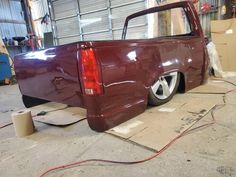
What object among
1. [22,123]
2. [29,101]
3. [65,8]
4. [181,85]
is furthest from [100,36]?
[22,123]

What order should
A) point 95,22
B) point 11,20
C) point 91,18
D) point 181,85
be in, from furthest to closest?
point 11,20 < point 91,18 < point 95,22 < point 181,85

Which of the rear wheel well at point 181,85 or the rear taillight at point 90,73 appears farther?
the rear wheel well at point 181,85

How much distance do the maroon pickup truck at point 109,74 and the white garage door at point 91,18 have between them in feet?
14.6

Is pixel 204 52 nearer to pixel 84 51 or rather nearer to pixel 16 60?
pixel 84 51

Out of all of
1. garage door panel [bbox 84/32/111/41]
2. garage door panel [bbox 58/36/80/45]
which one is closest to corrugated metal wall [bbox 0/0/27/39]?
garage door panel [bbox 58/36/80/45]

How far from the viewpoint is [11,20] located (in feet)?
28.8

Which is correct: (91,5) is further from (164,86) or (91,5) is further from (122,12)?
(164,86)

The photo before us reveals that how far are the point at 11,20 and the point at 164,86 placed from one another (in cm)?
888

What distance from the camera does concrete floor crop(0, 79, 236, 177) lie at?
1.16 m

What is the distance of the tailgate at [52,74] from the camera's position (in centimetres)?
160

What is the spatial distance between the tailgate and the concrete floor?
0.35m

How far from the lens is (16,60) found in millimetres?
2307

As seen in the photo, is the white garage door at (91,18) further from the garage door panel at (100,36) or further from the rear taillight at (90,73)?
the rear taillight at (90,73)

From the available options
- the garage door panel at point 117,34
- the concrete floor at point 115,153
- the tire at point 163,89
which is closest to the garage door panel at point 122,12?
the garage door panel at point 117,34
